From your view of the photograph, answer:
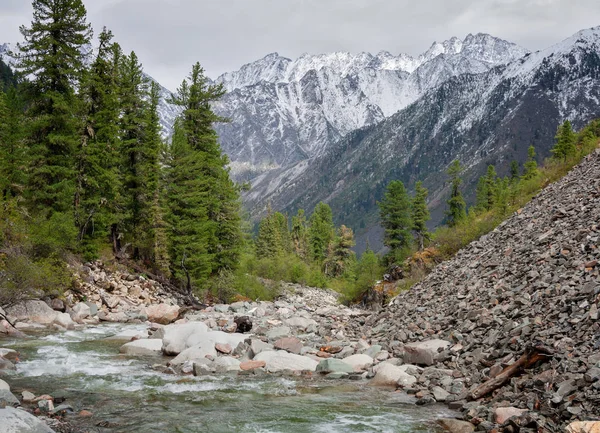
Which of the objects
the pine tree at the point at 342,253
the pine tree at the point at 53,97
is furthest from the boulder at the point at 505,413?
the pine tree at the point at 342,253

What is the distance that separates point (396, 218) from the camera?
193ft

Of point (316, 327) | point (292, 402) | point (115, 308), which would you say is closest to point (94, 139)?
point (115, 308)

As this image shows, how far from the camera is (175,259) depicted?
3381 cm

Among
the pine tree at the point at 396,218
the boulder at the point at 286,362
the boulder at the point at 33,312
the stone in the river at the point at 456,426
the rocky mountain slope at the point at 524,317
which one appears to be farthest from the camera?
the pine tree at the point at 396,218

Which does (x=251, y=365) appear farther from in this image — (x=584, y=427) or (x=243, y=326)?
(x=584, y=427)

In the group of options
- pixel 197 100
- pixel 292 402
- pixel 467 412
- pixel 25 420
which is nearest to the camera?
pixel 25 420

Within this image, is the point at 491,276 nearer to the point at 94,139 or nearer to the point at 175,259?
the point at 175,259

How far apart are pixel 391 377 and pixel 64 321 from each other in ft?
51.7

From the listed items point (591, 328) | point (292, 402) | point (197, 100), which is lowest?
point (292, 402)

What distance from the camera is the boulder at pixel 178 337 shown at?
16594mm

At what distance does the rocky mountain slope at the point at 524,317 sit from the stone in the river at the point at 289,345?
9.28 ft

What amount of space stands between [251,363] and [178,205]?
20.7 m

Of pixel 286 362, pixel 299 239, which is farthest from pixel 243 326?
pixel 299 239

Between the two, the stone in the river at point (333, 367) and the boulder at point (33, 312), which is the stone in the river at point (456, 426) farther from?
the boulder at point (33, 312)
